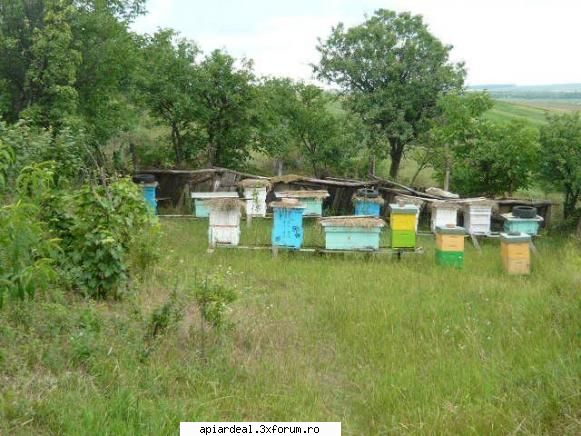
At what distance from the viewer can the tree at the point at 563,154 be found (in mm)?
14242

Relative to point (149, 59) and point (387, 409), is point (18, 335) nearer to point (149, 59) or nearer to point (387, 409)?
point (387, 409)

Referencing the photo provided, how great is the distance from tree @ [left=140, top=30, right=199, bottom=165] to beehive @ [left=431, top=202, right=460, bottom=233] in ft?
25.1

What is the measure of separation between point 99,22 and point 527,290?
34.6 feet

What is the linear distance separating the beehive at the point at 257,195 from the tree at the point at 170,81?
380cm

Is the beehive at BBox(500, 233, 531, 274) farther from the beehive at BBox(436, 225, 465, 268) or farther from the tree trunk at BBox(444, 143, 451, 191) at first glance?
the tree trunk at BBox(444, 143, 451, 191)

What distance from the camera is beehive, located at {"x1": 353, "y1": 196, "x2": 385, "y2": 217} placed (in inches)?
543

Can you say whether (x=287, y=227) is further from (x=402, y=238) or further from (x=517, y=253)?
(x=517, y=253)

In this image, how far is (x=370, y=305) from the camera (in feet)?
24.2

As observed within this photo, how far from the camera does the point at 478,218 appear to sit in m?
12.9

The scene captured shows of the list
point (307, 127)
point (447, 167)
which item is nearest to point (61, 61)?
point (307, 127)

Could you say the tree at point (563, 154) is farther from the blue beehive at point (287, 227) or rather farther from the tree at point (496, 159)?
the blue beehive at point (287, 227)

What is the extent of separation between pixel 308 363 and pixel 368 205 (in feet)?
28.6

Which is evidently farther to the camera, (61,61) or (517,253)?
(61,61)

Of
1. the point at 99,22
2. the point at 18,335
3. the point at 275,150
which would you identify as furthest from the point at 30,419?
the point at 275,150
